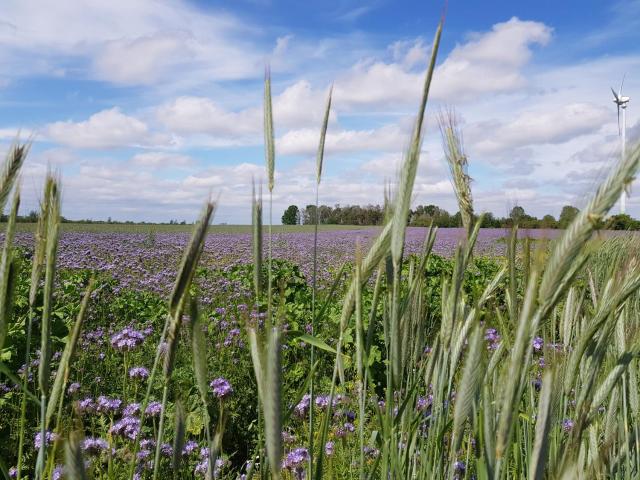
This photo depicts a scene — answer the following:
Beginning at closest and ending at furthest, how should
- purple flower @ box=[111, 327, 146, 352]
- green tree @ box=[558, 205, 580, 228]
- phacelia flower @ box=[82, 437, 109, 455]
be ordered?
green tree @ box=[558, 205, 580, 228], phacelia flower @ box=[82, 437, 109, 455], purple flower @ box=[111, 327, 146, 352]

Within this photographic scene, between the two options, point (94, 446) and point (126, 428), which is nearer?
point (94, 446)

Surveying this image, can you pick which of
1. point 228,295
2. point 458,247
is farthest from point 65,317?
point 458,247

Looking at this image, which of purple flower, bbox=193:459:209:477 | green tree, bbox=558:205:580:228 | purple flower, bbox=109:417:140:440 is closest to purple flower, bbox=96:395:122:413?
purple flower, bbox=109:417:140:440

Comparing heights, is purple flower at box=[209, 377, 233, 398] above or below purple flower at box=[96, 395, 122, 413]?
above

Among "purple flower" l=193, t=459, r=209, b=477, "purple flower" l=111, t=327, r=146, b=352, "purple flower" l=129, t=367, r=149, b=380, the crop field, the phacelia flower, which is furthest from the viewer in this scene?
"purple flower" l=111, t=327, r=146, b=352

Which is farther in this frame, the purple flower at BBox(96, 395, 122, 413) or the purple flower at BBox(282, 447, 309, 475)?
the purple flower at BBox(96, 395, 122, 413)

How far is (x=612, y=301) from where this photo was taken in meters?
1.11

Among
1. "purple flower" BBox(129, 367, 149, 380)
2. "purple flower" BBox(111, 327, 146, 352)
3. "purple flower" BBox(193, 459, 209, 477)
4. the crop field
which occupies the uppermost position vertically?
the crop field

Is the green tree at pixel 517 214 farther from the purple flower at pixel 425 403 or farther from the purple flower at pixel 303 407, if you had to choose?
the purple flower at pixel 303 407

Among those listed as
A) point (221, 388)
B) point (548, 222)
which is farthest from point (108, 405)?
point (548, 222)

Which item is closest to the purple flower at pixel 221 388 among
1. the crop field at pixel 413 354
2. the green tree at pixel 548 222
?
the crop field at pixel 413 354

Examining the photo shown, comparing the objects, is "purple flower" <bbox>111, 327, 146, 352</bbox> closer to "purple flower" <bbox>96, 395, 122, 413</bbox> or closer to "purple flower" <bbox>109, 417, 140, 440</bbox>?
"purple flower" <bbox>96, 395, 122, 413</bbox>

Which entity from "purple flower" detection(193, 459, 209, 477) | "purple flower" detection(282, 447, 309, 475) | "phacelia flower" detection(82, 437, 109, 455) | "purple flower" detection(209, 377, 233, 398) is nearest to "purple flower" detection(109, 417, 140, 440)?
"phacelia flower" detection(82, 437, 109, 455)

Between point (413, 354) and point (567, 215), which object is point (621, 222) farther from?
point (567, 215)
